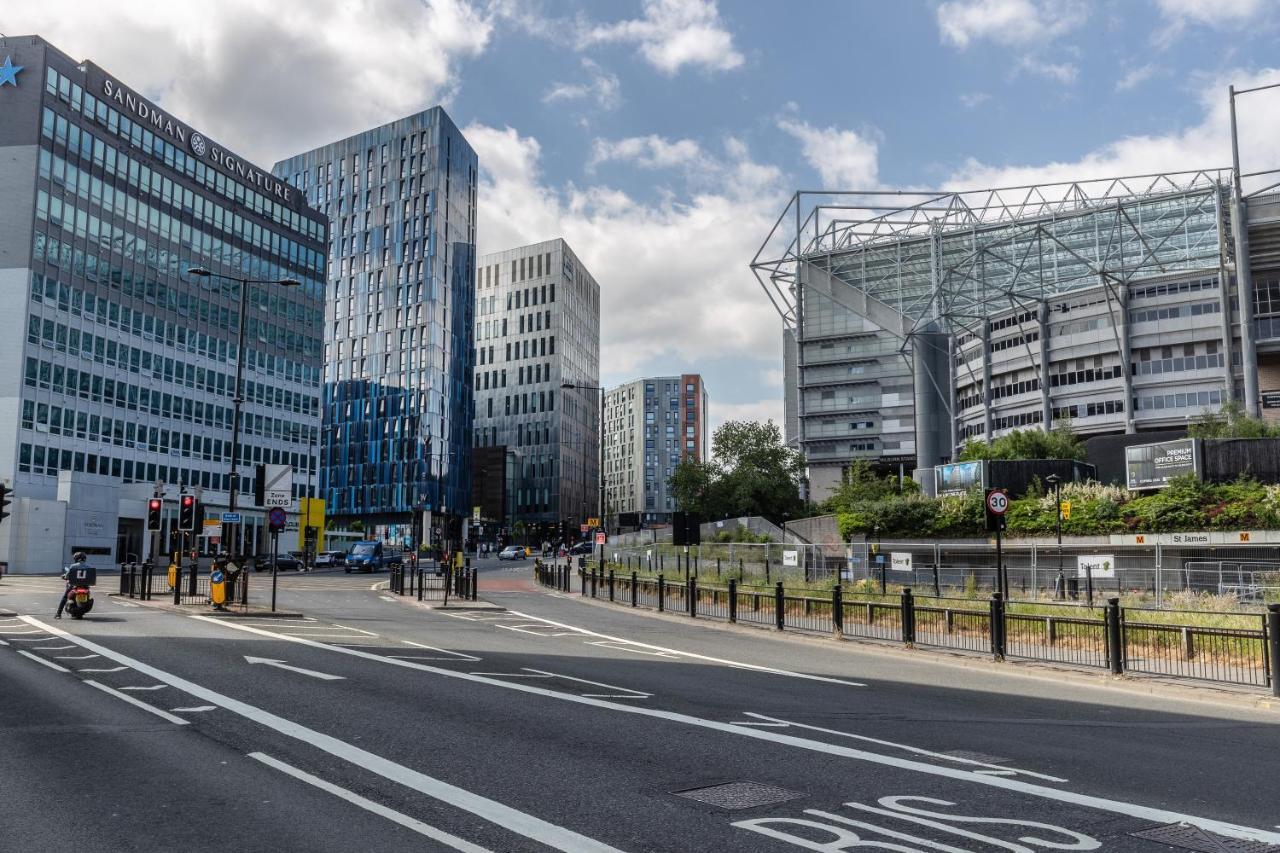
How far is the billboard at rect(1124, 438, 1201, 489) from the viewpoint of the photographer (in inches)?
1770

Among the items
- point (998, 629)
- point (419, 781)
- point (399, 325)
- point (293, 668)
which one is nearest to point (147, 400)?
point (399, 325)

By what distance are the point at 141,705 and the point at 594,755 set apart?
5.81 m

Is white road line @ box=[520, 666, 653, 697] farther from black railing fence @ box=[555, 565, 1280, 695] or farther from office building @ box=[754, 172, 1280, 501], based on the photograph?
office building @ box=[754, 172, 1280, 501]

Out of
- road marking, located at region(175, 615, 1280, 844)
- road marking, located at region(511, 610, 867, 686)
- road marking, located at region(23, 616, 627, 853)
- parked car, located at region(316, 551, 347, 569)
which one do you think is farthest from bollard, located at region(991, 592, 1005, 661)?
parked car, located at region(316, 551, 347, 569)

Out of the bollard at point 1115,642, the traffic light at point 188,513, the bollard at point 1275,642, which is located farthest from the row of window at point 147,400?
the bollard at point 1275,642

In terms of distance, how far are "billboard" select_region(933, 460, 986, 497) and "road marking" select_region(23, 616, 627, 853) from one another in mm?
44852

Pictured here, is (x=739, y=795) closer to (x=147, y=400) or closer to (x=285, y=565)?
(x=285, y=565)

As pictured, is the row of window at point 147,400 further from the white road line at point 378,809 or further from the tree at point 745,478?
the white road line at point 378,809

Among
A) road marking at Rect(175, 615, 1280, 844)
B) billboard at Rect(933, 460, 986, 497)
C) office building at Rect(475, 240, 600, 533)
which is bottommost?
road marking at Rect(175, 615, 1280, 844)

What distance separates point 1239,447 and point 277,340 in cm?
7529

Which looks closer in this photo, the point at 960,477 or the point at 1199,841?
the point at 1199,841

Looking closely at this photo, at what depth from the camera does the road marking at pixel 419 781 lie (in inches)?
242

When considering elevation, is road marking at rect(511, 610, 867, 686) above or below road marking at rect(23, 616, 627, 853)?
below

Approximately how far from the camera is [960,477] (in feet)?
181
